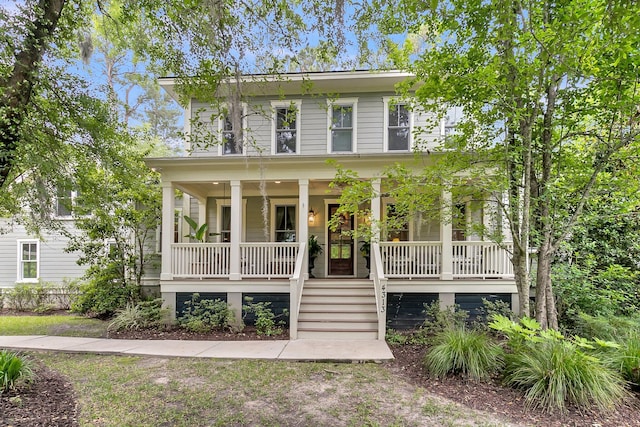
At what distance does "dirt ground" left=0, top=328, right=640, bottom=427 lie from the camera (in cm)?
353

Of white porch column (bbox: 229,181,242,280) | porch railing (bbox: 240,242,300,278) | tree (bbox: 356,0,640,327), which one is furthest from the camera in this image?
porch railing (bbox: 240,242,300,278)

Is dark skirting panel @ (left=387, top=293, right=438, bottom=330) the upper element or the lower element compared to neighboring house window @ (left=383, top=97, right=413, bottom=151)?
lower

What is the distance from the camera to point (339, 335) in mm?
6859

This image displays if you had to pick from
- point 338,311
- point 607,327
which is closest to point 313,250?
point 338,311

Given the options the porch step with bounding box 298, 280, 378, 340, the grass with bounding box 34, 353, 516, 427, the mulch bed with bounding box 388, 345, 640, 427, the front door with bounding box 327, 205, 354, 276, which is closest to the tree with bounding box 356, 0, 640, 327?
the mulch bed with bounding box 388, 345, 640, 427

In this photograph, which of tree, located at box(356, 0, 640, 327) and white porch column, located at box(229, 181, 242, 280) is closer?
tree, located at box(356, 0, 640, 327)

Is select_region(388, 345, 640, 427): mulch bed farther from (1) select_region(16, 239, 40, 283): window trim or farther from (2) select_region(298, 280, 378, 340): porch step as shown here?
(1) select_region(16, 239, 40, 283): window trim

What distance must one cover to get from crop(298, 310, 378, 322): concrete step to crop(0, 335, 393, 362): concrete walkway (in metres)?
0.70

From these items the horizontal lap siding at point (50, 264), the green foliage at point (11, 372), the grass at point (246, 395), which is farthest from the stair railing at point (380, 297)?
the horizontal lap siding at point (50, 264)

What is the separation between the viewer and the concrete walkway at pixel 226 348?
564cm

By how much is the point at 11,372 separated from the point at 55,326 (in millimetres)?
5478

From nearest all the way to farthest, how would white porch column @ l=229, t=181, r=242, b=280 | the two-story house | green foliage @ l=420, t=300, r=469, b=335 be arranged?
green foliage @ l=420, t=300, r=469, b=335 < the two-story house < white porch column @ l=229, t=181, r=242, b=280

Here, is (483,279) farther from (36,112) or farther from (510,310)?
(36,112)

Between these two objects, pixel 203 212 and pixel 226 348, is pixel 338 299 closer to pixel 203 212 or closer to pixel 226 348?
pixel 226 348
